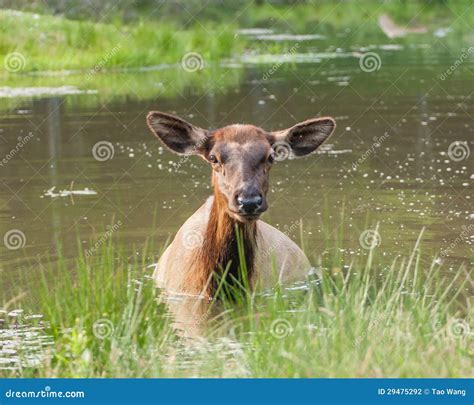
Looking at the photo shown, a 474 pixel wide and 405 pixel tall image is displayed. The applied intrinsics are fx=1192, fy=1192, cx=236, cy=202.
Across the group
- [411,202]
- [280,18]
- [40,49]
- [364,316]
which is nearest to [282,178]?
[411,202]

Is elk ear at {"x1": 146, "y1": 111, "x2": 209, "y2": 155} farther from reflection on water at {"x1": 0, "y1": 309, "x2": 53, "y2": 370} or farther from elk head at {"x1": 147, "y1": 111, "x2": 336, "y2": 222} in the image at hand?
reflection on water at {"x1": 0, "y1": 309, "x2": 53, "y2": 370}

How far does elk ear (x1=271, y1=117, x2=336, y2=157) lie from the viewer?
1130cm

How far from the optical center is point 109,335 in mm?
8617

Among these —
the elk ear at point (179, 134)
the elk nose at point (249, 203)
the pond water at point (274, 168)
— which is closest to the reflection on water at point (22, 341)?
the pond water at point (274, 168)

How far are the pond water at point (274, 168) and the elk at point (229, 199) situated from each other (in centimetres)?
73

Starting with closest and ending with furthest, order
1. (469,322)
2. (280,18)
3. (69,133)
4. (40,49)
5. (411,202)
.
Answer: (469,322), (411,202), (69,133), (40,49), (280,18)

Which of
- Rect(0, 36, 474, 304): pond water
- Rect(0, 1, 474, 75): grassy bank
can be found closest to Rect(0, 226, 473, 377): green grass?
Rect(0, 36, 474, 304): pond water

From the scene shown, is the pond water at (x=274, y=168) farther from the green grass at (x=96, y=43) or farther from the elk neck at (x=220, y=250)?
the green grass at (x=96, y=43)

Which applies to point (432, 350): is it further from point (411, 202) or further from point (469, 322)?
point (411, 202)

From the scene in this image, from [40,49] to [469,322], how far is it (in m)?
23.2

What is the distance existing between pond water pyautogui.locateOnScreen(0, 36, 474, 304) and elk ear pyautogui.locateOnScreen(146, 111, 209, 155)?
108cm

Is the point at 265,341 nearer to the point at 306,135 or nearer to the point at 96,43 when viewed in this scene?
the point at 306,135

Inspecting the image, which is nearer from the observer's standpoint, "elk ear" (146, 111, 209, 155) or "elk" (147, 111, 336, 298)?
"elk" (147, 111, 336, 298)

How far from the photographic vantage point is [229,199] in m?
10.5
